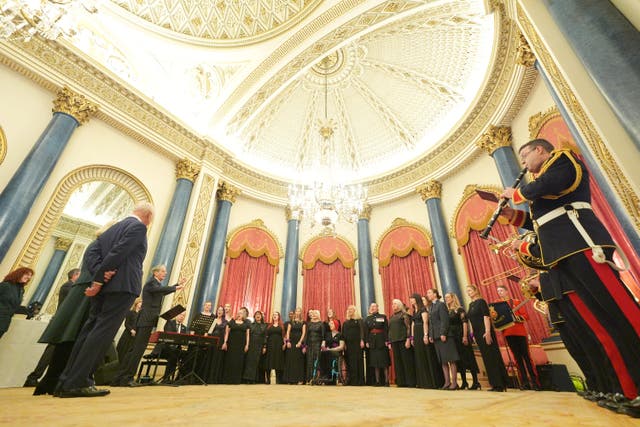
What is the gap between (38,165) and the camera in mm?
4559

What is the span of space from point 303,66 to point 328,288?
619 cm

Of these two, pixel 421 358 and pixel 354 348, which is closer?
pixel 421 358

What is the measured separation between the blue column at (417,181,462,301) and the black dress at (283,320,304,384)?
3.70m

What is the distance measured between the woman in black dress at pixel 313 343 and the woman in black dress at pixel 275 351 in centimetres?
52

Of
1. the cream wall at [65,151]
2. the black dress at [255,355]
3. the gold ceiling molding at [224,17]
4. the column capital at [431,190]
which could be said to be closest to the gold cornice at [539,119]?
the column capital at [431,190]

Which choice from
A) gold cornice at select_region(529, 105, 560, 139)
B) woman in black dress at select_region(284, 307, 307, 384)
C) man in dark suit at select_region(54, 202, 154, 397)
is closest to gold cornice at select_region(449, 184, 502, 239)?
gold cornice at select_region(529, 105, 560, 139)

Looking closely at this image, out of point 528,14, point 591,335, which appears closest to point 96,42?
point 528,14

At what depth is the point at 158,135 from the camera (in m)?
6.53

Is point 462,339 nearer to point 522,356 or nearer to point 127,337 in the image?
point 522,356

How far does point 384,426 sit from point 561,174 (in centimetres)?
171

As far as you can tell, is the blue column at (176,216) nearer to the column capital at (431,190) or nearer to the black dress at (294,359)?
the black dress at (294,359)

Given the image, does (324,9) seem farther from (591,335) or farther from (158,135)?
(591,335)

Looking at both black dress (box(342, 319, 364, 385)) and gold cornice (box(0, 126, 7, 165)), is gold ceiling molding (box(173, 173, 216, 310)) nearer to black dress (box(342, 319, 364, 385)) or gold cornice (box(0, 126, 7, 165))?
gold cornice (box(0, 126, 7, 165))

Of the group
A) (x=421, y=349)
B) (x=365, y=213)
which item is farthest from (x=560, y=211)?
(x=365, y=213)
